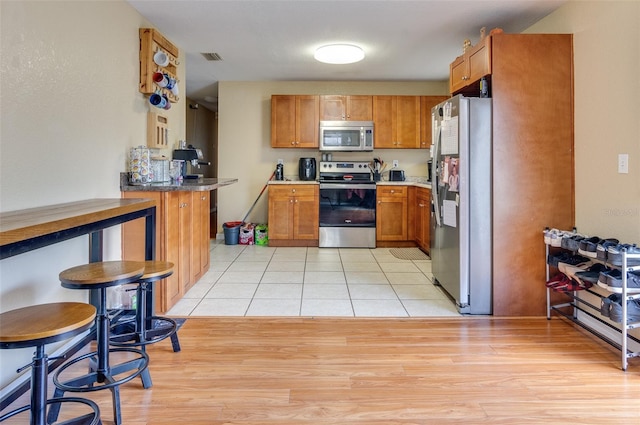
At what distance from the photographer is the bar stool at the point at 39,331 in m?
1.26

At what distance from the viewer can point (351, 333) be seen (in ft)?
8.45

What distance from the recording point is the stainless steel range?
536 centimetres

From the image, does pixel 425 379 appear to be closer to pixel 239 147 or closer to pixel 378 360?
pixel 378 360

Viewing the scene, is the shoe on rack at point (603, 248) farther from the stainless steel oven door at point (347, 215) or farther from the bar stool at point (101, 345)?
the stainless steel oven door at point (347, 215)

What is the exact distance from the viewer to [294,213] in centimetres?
543

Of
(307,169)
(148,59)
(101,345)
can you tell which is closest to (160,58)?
(148,59)

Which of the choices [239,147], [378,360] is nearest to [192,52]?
[239,147]

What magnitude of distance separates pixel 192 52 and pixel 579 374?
439 cm

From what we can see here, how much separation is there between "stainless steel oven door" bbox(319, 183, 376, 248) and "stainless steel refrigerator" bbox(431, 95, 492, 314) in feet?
7.62

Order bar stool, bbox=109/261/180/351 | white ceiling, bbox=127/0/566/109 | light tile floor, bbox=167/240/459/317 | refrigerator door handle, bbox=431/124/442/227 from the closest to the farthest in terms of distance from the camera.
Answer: bar stool, bbox=109/261/180/351, light tile floor, bbox=167/240/459/317, white ceiling, bbox=127/0/566/109, refrigerator door handle, bbox=431/124/442/227

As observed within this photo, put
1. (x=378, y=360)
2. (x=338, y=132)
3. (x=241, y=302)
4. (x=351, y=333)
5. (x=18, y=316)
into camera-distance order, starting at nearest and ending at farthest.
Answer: (x=18, y=316) → (x=378, y=360) → (x=351, y=333) → (x=241, y=302) → (x=338, y=132)

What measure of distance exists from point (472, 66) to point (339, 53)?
5.02 ft

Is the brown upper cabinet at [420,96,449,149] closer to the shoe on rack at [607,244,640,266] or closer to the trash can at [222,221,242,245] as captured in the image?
the trash can at [222,221,242,245]

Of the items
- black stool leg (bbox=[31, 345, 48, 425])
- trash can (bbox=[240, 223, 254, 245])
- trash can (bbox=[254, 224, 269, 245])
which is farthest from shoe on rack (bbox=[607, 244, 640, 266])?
trash can (bbox=[240, 223, 254, 245])
